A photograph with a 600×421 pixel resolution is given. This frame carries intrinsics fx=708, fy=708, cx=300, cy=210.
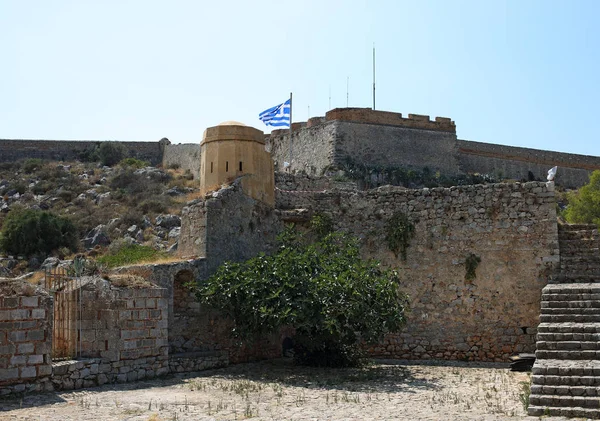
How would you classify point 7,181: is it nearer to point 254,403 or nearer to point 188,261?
point 188,261

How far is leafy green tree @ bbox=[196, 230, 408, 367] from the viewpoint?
13125 mm

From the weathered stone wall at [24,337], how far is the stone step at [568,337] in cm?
798

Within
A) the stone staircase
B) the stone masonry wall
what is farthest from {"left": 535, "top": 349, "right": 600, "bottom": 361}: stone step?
the stone masonry wall

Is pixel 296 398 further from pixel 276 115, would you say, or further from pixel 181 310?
pixel 276 115

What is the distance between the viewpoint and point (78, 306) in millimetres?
11953

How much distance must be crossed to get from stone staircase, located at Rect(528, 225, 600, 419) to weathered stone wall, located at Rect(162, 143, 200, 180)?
28.8 meters

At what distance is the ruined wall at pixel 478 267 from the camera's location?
607 inches

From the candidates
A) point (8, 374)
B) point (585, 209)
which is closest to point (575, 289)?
point (8, 374)

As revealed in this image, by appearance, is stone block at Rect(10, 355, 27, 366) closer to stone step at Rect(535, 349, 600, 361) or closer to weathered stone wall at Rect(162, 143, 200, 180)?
stone step at Rect(535, 349, 600, 361)

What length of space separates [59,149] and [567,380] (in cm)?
4551

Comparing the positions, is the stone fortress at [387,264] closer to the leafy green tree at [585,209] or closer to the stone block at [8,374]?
the stone block at [8,374]

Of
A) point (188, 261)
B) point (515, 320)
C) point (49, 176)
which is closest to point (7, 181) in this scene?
point (49, 176)

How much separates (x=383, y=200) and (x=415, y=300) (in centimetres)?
253

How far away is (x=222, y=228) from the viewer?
1534cm
